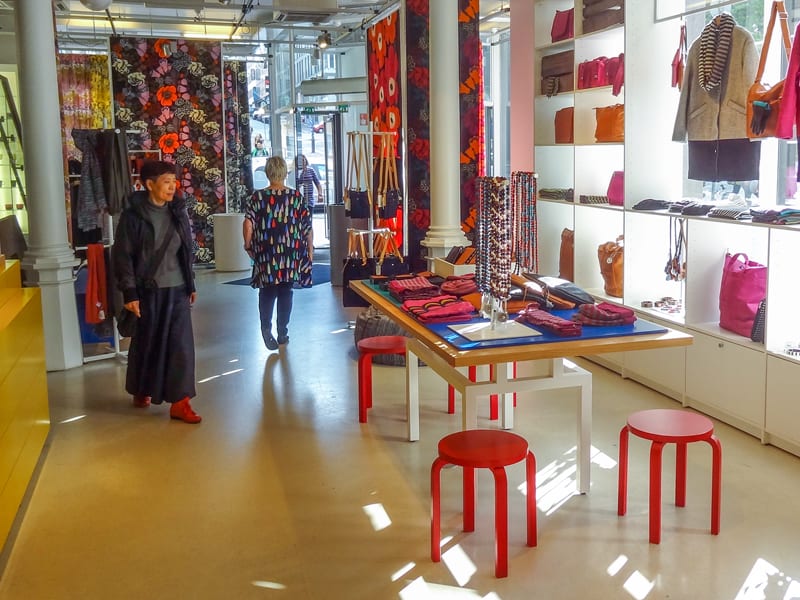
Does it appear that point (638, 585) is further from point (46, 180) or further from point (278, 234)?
point (46, 180)

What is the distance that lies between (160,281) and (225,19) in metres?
10.1

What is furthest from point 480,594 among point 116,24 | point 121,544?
point 116,24

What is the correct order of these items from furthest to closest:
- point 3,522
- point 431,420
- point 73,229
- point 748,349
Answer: point 73,229, point 431,420, point 748,349, point 3,522

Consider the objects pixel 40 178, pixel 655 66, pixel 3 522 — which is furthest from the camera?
pixel 40 178

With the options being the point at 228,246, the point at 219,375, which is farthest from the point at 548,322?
the point at 228,246

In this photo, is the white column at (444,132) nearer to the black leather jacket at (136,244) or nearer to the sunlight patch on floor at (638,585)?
the black leather jacket at (136,244)

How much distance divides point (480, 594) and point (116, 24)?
13212 millimetres

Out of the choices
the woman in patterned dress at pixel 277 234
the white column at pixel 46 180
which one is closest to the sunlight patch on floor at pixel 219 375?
the woman in patterned dress at pixel 277 234

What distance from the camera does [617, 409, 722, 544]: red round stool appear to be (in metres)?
3.41

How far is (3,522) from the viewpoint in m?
3.44

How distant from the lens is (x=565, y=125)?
667 cm

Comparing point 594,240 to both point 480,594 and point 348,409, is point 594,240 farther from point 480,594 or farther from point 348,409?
point 480,594

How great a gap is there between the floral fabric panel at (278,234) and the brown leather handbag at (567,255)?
199 cm

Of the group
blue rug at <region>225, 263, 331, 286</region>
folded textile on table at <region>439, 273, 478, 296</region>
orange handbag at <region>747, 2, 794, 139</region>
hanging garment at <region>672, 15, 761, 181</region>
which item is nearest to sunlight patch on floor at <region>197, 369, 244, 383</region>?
folded textile on table at <region>439, 273, 478, 296</region>
